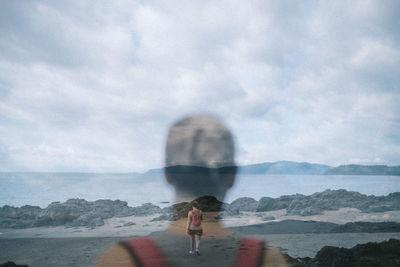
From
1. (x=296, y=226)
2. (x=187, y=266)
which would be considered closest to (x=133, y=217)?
(x=296, y=226)

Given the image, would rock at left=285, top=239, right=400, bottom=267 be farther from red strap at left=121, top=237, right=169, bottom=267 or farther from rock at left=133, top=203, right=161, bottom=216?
rock at left=133, top=203, right=161, bottom=216

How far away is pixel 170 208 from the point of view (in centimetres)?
2048

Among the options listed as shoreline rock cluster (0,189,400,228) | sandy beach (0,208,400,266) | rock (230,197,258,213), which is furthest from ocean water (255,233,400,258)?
rock (230,197,258,213)

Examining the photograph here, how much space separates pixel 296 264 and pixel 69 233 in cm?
1191

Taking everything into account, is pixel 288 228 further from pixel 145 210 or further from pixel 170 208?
pixel 145 210

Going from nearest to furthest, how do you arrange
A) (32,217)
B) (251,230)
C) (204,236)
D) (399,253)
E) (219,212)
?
(399,253)
(204,236)
(251,230)
(219,212)
(32,217)

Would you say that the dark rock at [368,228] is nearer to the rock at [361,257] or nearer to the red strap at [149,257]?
the rock at [361,257]

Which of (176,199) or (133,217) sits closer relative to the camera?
(176,199)

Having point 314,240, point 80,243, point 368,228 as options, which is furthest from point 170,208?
point 368,228

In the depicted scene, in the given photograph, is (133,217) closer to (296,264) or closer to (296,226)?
(296,226)

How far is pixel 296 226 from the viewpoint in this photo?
14.6 meters

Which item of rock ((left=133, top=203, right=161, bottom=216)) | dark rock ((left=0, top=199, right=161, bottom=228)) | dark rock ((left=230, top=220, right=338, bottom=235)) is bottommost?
dark rock ((left=230, top=220, right=338, bottom=235))

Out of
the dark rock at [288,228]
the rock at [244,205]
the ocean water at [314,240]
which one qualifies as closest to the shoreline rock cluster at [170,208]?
the rock at [244,205]

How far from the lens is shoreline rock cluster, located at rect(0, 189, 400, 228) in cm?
1703
